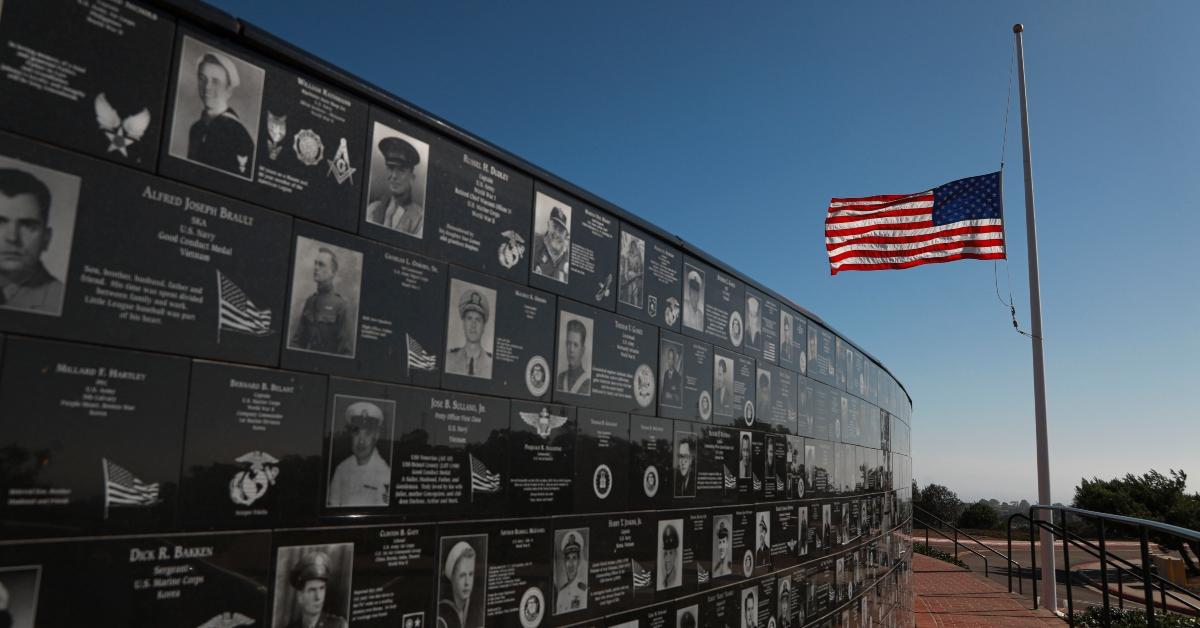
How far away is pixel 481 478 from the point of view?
3711mm

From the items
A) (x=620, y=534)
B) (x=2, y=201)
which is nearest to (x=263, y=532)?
(x=2, y=201)

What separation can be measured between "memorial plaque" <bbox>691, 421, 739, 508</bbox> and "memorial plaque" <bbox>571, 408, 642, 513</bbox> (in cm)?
70

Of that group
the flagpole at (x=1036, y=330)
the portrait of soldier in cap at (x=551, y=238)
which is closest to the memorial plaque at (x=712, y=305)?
the portrait of soldier in cap at (x=551, y=238)

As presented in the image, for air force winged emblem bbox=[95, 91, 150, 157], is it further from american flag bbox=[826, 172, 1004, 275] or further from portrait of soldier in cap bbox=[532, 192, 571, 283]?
american flag bbox=[826, 172, 1004, 275]

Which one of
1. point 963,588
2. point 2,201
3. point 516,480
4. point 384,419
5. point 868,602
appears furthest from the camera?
point 963,588

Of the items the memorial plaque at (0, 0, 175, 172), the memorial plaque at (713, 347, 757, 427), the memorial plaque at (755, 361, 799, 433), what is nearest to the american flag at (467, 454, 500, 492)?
the memorial plaque at (0, 0, 175, 172)

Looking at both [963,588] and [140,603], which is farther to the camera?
[963,588]

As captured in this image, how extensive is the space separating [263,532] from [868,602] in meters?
8.23

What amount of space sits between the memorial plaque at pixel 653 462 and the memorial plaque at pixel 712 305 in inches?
31.1

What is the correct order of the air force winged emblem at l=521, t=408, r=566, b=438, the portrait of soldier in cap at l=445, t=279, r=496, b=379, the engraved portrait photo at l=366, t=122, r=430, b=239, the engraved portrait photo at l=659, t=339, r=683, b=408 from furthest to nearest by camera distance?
the engraved portrait photo at l=659, t=339, r=683, b=408
the air force winged emblem at l=521, t=408, r=566, b=438
the portrait of soldier in cap at l=445, t=279, r=496, b=379
the engraved portrait photo at l=366, t=122, r=430, b=239

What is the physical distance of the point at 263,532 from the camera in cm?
282

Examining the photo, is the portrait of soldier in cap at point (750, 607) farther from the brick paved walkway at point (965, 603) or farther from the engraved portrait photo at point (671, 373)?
the brick paved walkway at point (965, 603)

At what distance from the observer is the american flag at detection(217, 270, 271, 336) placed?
2.76 metres

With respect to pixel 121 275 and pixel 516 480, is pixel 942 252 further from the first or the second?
pixel 121 275
